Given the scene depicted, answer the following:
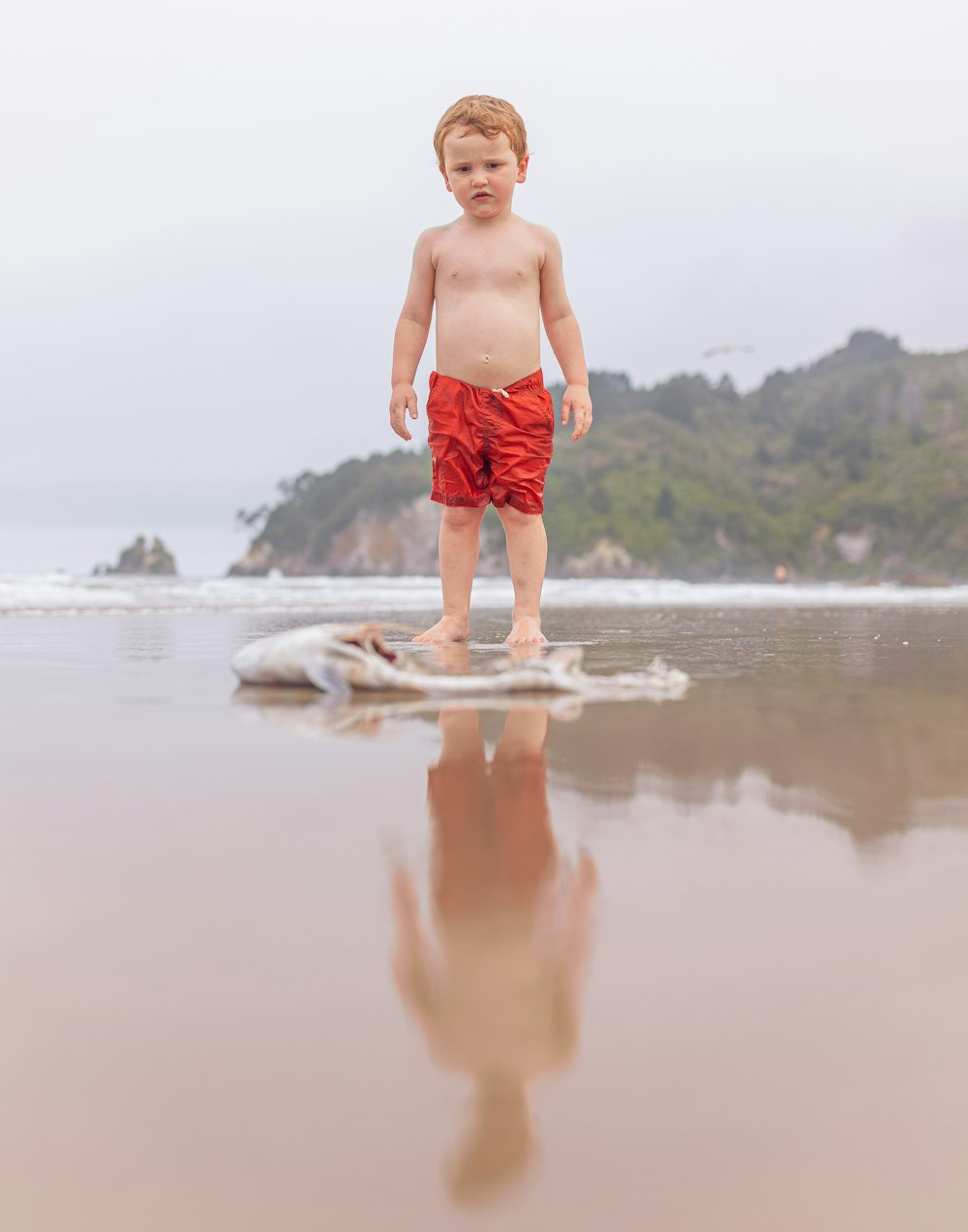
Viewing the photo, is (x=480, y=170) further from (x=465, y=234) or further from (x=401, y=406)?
(x=401, y=406)

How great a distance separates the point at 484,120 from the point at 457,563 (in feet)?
4.80

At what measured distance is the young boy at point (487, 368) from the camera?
323cm

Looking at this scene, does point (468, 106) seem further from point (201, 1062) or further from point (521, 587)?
point (201, 1062)

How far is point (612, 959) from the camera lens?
592mm

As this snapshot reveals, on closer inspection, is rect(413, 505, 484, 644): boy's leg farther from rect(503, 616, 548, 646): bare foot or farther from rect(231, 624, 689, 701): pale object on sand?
rect(231, 624, 689, 701): pale object on sand

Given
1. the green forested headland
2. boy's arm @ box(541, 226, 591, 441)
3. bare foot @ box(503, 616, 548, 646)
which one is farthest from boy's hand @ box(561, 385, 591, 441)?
the green forested headland

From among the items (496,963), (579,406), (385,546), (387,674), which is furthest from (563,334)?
(385,546)

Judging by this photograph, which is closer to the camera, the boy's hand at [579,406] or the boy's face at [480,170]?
the boy's face at [480,170]

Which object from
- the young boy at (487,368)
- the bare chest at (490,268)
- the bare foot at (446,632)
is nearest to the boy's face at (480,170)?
the young boy at (487,368)

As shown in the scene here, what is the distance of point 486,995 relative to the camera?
0.55 metres

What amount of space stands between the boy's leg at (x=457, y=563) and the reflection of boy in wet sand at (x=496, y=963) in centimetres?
228

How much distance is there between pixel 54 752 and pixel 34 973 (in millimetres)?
699

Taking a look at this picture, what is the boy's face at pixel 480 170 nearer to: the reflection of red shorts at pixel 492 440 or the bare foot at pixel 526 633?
the reflection of red shorts at pixel 492 440

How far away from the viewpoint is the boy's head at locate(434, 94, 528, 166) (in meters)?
3.12
